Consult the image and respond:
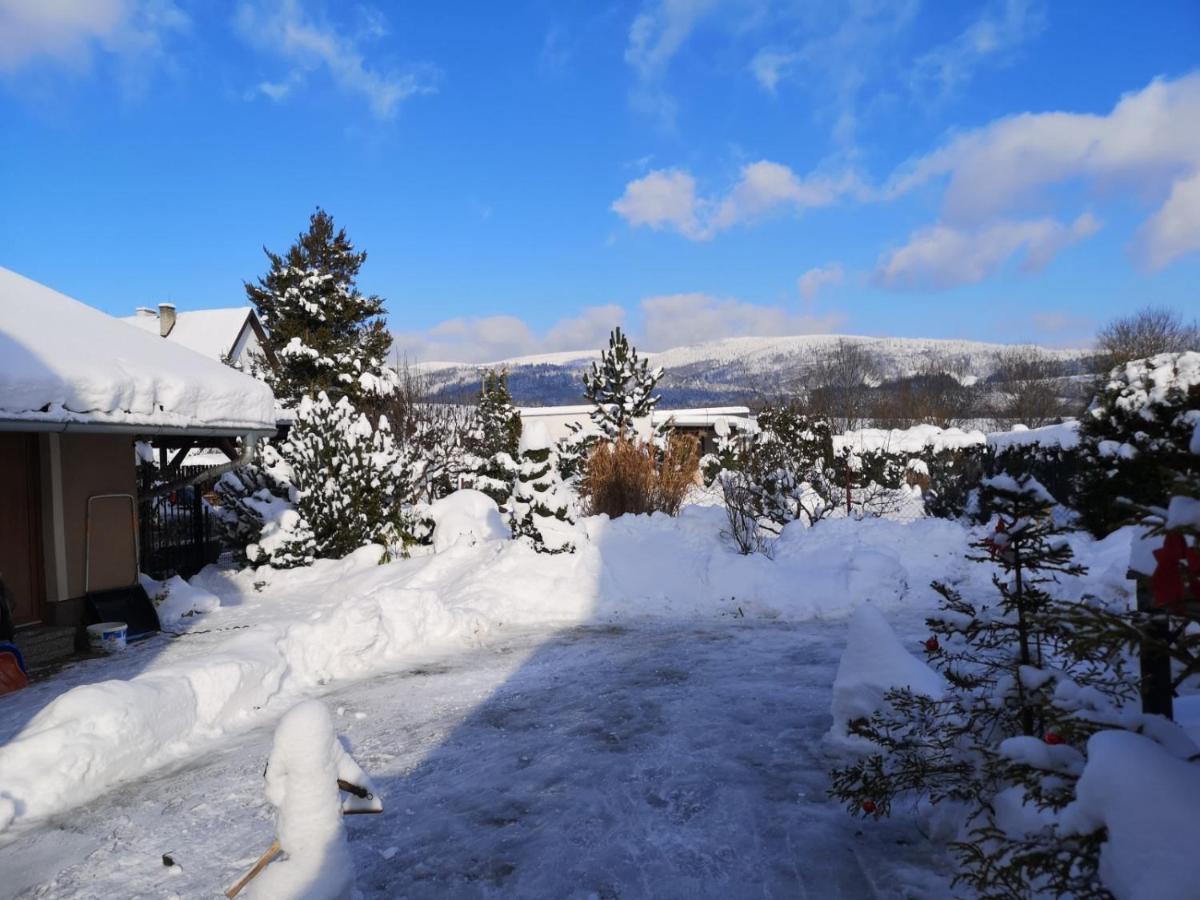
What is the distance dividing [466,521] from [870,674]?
9.28 metres

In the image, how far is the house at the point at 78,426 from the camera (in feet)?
22.4

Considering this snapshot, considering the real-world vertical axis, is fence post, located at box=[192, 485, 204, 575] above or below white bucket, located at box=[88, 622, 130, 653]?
above

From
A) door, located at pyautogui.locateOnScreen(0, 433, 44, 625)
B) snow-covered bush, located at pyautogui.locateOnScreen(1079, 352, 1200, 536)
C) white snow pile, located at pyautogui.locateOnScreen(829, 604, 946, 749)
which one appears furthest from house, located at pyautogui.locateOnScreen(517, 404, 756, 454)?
white snow pile, located at pyautogui.locateOnScreen(829, 604, 946, 749)

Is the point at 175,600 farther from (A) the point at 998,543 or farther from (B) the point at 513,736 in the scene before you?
(A) the point at 998,543

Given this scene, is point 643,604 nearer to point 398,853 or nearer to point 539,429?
point 539,429

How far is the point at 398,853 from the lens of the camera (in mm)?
3750

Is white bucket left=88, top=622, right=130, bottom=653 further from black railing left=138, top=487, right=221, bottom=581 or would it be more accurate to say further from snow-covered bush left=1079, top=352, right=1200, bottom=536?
snow-covered bush left=1079, top=352, right=1200, bottom=536

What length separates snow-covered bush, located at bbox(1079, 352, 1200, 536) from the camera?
9.26m

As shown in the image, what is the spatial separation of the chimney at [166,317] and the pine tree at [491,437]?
1441 cm

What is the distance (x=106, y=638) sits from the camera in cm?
785

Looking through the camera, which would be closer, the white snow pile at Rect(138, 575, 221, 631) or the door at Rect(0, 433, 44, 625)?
the door at Rect(0, 433, 44, 625)

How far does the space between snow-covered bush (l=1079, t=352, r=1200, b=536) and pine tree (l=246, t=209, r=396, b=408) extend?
57.7ft

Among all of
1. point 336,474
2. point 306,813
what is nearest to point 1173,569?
point 306,813

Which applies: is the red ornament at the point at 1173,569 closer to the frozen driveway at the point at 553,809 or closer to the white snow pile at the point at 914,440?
the frozen driveway at the point at 553,809
